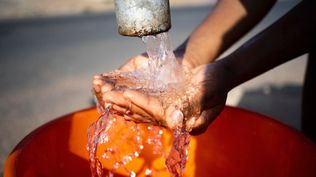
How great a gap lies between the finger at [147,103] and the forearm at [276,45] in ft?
0.69

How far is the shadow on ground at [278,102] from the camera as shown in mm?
1876

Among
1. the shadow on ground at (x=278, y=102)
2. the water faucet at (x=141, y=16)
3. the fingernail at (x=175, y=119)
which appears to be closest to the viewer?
the water faucet at (x=141, y=16)

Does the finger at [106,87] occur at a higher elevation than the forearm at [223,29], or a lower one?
lower

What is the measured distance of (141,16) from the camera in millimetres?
644

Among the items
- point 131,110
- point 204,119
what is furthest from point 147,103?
point 204,119

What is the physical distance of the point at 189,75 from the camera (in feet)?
3.24

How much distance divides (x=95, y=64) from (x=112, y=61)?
0.43 ft

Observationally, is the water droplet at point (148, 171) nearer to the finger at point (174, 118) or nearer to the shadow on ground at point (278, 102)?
the finger at point (174, 118)

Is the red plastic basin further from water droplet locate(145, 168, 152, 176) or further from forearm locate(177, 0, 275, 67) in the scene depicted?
forearm locate(177, 0, 275, 67)

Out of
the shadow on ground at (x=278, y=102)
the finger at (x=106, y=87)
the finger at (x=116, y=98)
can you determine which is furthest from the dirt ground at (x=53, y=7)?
the finger at (x=116, y=98)

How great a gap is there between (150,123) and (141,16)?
31 cm

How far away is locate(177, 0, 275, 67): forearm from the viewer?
1121 mm

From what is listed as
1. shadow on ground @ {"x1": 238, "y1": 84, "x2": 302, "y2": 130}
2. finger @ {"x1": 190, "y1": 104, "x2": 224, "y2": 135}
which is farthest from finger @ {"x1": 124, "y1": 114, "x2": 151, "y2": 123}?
shadow on ground @ {"x1": 238, "y1": 84, "x2": 302, "y2": 130}

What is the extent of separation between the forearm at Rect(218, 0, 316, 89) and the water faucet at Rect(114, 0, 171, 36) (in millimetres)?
284
